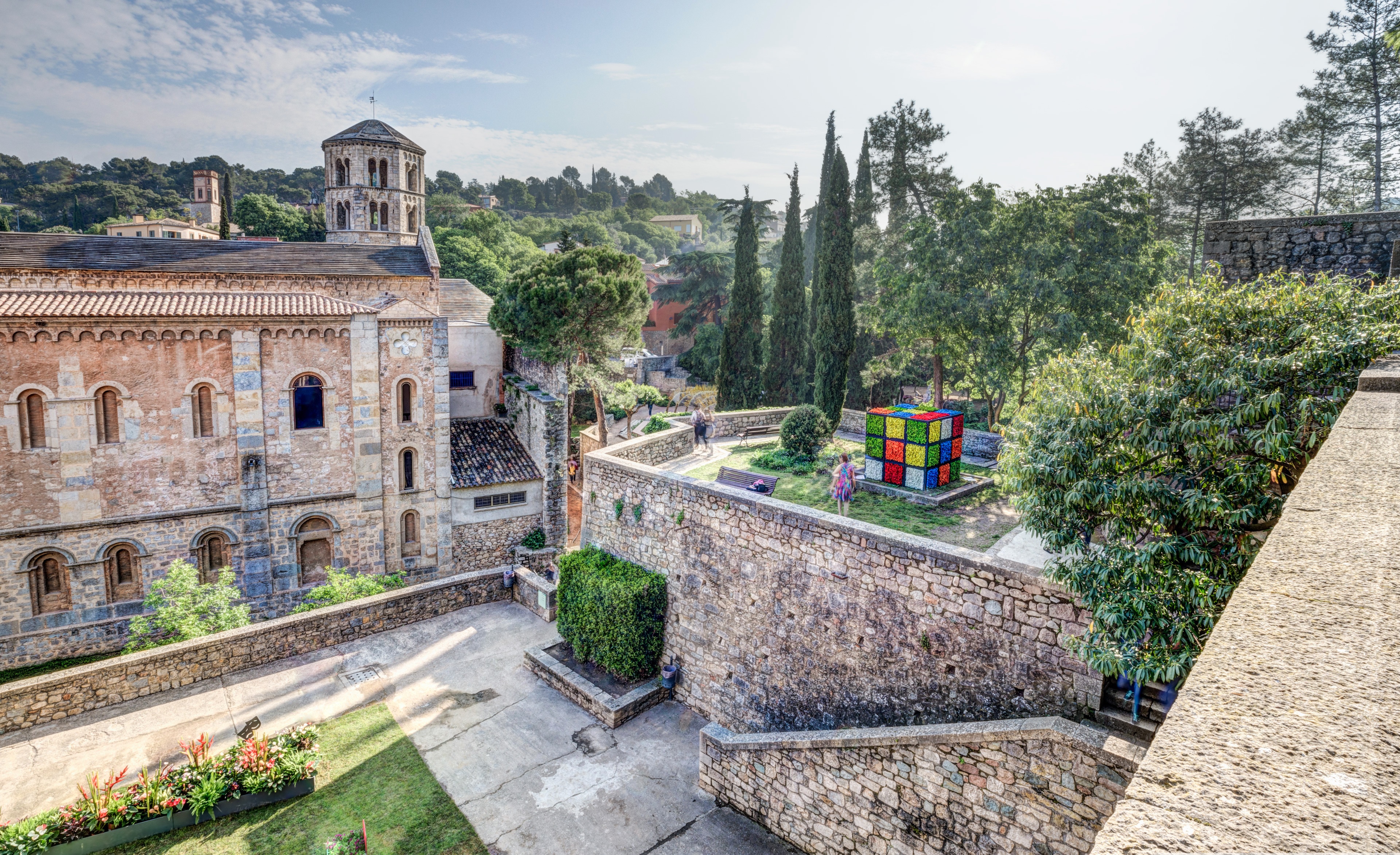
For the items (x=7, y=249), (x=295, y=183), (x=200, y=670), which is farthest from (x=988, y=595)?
(x=295, y=183)

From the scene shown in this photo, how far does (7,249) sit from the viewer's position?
17.7 metres

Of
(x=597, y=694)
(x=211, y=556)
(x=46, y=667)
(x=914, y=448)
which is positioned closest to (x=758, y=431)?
(x=914, y=448)

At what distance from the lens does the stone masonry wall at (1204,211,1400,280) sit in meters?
9.41

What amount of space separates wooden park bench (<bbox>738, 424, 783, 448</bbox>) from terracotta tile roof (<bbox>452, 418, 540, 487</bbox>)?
6.33 m

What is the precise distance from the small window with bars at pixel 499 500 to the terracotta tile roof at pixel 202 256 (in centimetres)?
774

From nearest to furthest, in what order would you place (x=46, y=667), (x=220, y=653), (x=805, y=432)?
1. (x=220, y=653)
2. (x=46, y=667)
3. (x=805, y=432)

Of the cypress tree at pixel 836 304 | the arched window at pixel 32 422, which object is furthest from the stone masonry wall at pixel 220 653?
the cypress tree at pixel 836 304

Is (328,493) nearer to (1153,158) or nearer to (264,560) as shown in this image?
(264,560)

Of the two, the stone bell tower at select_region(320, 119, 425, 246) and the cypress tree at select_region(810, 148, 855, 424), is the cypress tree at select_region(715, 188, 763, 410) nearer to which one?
the cypress tree at select_region(810, 148, 855, 424)

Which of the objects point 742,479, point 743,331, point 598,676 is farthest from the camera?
point 743,331

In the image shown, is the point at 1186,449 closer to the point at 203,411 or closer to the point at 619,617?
the point at 619,617

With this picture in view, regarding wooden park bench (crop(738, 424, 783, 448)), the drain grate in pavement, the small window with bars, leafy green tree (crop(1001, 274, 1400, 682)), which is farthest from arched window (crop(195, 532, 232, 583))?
leafy green tree (crop(1001, 274, 1400, 682))

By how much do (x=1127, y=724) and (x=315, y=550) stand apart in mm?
18736

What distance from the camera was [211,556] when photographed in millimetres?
17516
